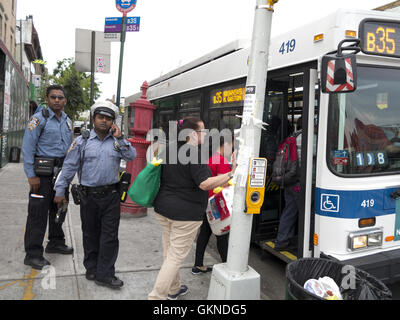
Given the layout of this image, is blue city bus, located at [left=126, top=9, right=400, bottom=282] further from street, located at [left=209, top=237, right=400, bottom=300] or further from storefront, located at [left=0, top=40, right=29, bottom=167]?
storefront, located at [left=0, top=40, right=29, bottom=167]

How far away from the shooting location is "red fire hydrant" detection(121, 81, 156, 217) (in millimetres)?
5781

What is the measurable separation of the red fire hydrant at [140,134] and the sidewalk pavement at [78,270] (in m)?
0.32

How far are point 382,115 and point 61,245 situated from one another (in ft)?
12.6

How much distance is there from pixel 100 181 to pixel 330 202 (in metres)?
2.15

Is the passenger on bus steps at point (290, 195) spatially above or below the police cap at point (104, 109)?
below

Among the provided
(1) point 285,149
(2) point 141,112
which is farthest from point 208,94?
(1) point 285,149

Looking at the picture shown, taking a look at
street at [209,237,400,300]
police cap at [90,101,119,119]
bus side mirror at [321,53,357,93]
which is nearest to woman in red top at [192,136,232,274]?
street at [209,237,400,300]

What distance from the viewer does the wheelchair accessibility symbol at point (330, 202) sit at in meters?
3.30

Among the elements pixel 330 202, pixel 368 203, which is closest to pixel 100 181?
pixel 330 202

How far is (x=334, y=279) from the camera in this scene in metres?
2.72

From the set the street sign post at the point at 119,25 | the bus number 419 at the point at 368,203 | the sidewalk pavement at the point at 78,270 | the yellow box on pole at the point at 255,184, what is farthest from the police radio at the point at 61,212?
the street sign post at the point at 119,25

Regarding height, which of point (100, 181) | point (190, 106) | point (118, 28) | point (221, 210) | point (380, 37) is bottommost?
point (221, 210)

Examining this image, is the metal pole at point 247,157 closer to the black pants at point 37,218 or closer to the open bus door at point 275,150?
the open bus door at point 275,150

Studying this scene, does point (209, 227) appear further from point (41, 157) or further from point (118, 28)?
point (118, 28)
